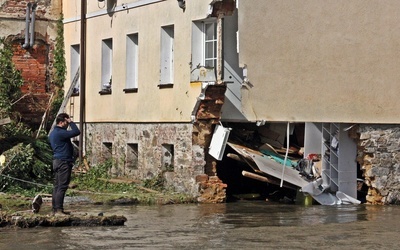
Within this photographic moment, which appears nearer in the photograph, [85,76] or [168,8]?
[168,8]

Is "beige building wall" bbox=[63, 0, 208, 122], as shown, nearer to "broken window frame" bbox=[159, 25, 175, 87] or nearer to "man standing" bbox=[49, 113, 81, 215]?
"broken window frame" bbox=[159, 25, 175, 87]

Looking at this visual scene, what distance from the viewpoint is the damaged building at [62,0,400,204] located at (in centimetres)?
2303

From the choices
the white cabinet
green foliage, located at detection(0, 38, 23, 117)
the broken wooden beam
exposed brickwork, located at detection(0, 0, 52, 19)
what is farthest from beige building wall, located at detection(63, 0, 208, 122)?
the white cabinet

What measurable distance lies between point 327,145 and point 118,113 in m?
6.35

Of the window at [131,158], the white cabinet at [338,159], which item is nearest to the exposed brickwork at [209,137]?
the white cabinet at [338,159]

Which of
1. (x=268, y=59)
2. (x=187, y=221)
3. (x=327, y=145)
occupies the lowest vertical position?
(x=187, y=221)

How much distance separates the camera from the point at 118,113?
27.5 m

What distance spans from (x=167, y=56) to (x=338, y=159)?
16.8 feet

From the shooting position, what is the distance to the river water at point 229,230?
49.5ft

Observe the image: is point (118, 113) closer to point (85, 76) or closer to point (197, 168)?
point (85, 76)

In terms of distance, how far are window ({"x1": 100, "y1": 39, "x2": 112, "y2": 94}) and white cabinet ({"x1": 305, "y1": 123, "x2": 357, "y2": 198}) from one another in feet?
23.8

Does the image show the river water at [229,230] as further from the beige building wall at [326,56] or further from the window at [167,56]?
the window at [167,56]

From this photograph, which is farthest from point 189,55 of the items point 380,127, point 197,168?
point 380,127

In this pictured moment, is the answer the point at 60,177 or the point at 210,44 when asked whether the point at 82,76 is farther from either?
the point at 60,177
